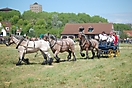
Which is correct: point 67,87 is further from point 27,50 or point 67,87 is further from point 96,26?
point 96,26

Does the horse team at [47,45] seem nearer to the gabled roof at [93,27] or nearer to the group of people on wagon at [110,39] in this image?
the group of people on wagon at [110,39]

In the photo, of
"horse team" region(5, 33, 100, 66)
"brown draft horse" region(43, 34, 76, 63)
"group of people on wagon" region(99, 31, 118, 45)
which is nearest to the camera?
"horse team" region(5, 33, 100, 66)

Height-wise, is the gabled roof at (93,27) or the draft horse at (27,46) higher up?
the draft horse at (27,46)

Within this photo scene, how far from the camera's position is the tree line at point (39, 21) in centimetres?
10006

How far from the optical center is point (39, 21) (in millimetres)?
107438

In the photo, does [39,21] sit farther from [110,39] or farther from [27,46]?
[27,46]

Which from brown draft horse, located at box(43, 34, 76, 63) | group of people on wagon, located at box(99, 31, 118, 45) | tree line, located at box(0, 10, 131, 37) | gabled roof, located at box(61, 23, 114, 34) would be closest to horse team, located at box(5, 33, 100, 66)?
brown draft horse, located at box(43, 34, 76, 63)

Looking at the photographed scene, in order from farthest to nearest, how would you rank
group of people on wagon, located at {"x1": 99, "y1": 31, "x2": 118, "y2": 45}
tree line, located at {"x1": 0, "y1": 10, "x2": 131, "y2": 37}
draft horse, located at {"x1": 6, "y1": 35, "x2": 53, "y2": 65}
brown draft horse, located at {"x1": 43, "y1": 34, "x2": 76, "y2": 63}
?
1. tree line, located at {"x1": 0, "y1": 10, "x2": 131, "y2": 37}
2. group of people on wagon, located at {"x1": 99, "y1": 31, "x2": 118, "y2": 45}
3. brown draft horse, located at {"x1": 43, "y1": 34, "x2": 76, "y2": 63}
4. draft horse, located at {"x1": 6, "y1": 35, "x2": 53, "y2": 65}

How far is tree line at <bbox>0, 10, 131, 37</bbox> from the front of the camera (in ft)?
328

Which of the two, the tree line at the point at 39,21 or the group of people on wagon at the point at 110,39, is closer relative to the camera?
the group of people on wagon at the point at 110,39

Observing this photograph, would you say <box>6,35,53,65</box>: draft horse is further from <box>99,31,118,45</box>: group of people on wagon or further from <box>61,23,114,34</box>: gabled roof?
<box>61,23,114,34</box>: gabled roof

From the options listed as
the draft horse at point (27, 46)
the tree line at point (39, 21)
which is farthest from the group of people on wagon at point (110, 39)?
the tree line at point (39, 21)

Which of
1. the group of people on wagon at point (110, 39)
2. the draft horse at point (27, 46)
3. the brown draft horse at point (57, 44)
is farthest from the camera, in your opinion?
the group of people on wagon at point (110, 39)

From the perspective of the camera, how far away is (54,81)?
1226 cm
